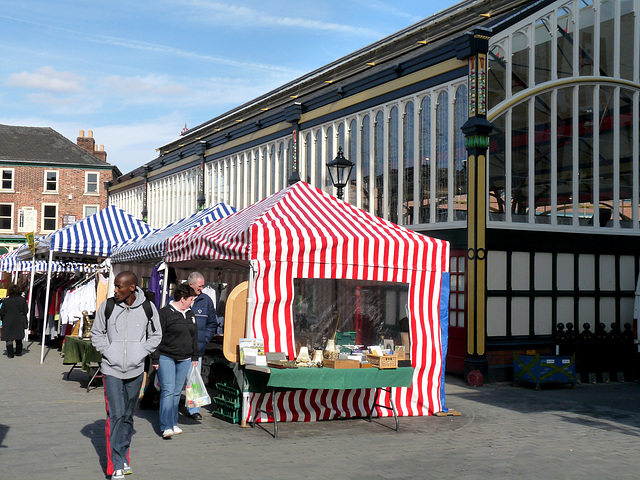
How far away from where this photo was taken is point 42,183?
2026 inches

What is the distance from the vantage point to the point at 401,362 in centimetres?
1032

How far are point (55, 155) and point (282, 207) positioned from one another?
149 ft

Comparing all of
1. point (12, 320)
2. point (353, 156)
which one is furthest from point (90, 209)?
point (353, 156)

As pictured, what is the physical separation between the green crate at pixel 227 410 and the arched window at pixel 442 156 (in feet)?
24.0

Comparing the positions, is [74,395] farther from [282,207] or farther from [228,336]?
[282,207]

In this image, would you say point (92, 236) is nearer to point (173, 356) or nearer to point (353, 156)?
point (353, 156)

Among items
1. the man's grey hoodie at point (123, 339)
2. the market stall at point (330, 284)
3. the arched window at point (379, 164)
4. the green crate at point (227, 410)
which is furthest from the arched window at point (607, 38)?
the man's grey hoodie at point (123, 339)

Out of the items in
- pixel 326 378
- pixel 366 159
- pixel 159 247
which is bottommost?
pixel 326 378

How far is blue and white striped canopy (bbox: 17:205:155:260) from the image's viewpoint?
56.3 ft

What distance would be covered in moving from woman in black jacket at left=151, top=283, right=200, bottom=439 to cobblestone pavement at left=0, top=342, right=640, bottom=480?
11.7 inches

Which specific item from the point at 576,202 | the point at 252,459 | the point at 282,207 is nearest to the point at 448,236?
the point at 576,202

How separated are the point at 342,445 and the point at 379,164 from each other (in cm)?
1047

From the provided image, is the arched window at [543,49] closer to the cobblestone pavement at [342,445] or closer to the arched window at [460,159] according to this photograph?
the arched window at [460,159]

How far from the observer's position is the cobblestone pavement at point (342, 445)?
7.50 m
